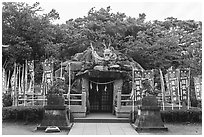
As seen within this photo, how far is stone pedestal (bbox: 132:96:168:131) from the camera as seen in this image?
11664 millimetres

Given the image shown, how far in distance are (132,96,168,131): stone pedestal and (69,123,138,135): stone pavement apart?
501mm

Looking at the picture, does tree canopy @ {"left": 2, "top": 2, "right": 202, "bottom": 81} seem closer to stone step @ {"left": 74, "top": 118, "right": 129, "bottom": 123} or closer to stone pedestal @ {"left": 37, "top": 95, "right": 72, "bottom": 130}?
stone step @ {"left": 74, "top": 118, "right": 129, "bottom": 123}

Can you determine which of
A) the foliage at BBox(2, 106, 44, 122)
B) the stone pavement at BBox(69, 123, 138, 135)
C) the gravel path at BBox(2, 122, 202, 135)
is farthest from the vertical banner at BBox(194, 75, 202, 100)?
the foliage at BBox(2, 106, 44, 122)

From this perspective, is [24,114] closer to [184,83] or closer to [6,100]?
[6,100]

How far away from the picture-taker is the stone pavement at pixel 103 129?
11.2 metres

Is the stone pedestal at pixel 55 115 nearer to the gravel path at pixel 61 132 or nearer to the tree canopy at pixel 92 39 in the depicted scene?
the gravel path at pixel 61 132

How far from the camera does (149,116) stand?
11.8m

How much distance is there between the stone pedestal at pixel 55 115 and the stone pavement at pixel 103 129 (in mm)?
526

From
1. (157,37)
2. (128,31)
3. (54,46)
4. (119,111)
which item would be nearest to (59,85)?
(119,111)

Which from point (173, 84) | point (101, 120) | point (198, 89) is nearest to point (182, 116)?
point (173, 84)

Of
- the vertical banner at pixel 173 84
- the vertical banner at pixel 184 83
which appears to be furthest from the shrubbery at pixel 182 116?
the vertical banner at pixel 173 84

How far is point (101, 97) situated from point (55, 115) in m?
6.23

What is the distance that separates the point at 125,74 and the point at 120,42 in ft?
23.6

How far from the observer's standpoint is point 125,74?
1741 centimetres
